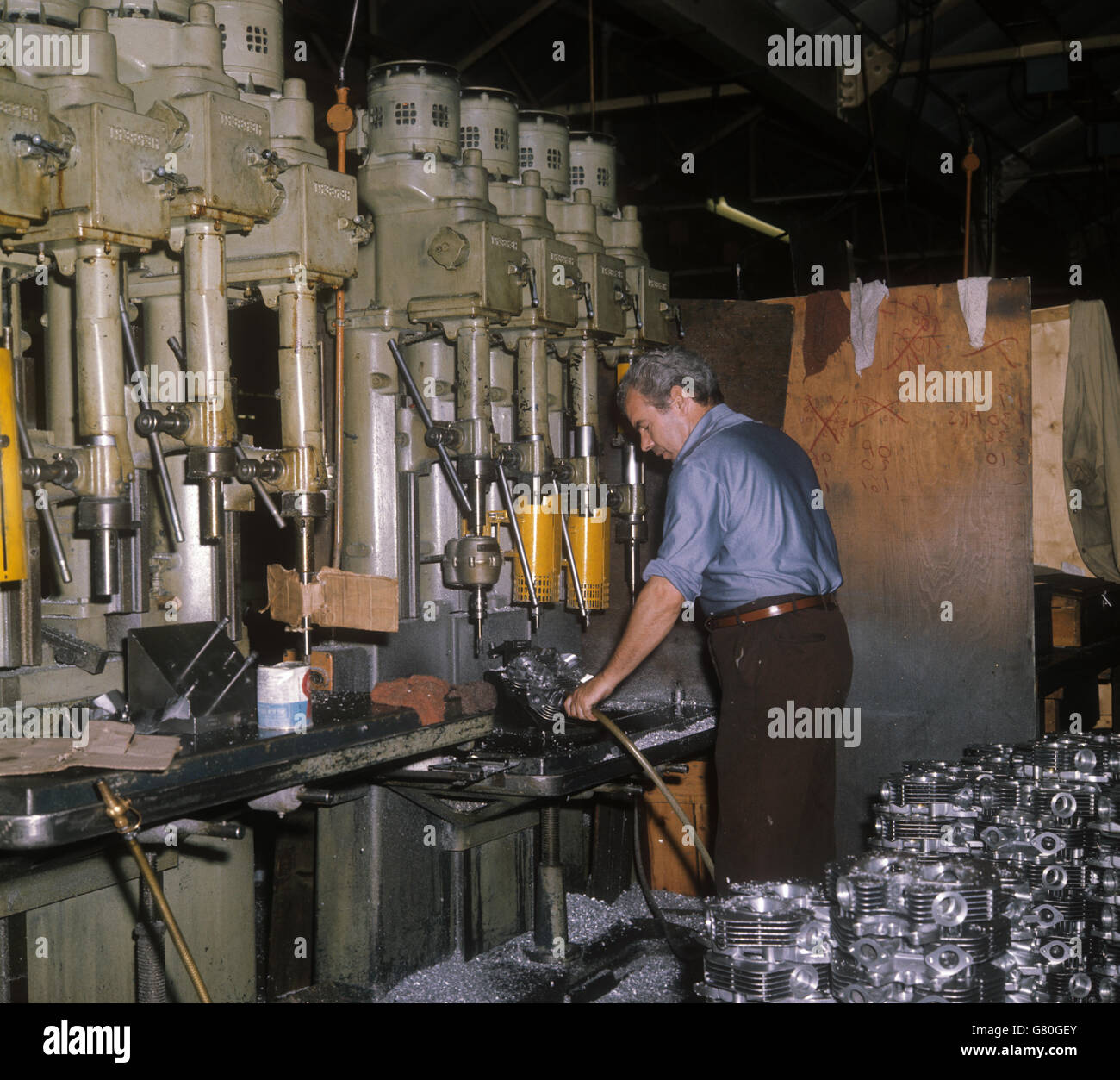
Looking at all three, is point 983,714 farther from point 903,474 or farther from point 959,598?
point 903,474

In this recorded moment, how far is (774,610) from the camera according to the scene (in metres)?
2.91

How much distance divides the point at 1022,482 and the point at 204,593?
2.50 m

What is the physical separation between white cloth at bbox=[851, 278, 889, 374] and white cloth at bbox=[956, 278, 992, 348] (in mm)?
242

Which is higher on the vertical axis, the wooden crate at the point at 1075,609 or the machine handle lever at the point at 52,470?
the machine handle lever at the point at 52,470

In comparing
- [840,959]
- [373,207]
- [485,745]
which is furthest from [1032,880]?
[373,207]

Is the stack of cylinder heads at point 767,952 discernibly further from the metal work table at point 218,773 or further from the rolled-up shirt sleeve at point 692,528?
the rolled-up shirt sleeve at point 692,528

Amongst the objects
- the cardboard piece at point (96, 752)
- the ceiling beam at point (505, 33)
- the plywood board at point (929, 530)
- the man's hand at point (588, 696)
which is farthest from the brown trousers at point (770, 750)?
the ceiling beam at point (505, 33)

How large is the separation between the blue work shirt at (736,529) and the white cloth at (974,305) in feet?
3.99

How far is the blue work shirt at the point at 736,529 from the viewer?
2.87m

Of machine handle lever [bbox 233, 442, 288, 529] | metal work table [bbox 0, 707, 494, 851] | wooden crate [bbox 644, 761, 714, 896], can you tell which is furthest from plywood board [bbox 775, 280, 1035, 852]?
machine handle lever [bbox 233, 442, 288, 529]

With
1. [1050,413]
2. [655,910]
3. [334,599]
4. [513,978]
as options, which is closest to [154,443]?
[334,599]

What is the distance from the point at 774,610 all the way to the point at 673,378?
0.66 metres

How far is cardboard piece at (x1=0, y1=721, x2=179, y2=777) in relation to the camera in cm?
185

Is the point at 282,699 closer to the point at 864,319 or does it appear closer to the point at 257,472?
the point at 257,472
